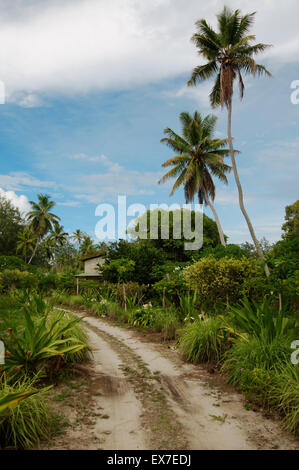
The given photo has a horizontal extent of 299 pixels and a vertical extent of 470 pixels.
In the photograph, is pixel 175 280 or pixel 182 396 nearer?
pixel 182 396

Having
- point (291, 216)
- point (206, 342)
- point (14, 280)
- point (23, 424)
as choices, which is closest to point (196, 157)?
point (291, 216)

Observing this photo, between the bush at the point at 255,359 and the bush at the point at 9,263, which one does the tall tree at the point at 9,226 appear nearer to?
the bush at the point at 9,263

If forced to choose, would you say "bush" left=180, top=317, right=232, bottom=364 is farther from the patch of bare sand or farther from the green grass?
the green grass

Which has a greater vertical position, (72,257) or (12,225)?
(12,225)

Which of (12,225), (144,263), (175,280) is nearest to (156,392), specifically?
(175,280)

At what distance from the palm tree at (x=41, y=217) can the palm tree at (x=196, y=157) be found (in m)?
22.3

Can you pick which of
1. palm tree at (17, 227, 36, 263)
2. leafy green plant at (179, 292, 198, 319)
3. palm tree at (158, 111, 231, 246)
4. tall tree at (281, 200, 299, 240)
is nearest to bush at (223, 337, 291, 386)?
leafy green plant at (179, 292, 198, 319)

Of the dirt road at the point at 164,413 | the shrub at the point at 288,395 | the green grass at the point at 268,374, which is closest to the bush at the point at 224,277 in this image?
the dirt road at the point at 164,413

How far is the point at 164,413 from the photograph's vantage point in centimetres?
339

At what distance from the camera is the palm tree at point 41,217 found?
133ft

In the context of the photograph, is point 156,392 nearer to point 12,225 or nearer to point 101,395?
point 101,395

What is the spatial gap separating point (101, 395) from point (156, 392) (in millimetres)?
748

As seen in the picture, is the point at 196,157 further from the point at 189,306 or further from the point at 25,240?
the point at 25,240

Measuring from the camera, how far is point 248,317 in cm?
485
